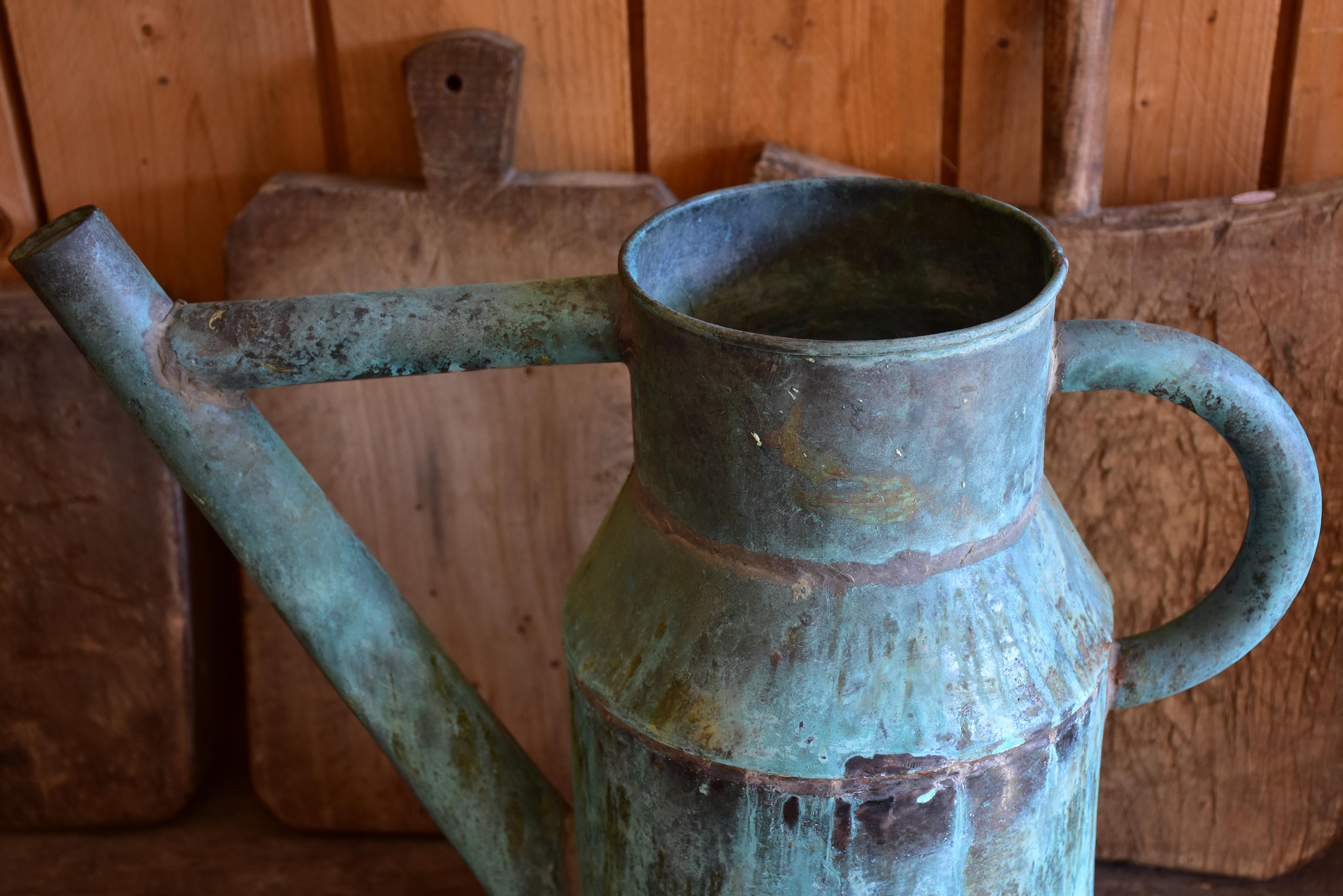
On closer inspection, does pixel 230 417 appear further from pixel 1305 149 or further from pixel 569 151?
pixel 1305 149

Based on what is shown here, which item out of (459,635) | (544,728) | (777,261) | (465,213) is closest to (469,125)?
(465,213)

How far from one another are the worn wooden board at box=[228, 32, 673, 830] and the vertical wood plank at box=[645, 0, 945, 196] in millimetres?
72

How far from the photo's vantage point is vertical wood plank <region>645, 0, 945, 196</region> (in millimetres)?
1106

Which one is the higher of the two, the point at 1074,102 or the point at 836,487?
the point at 1074,102

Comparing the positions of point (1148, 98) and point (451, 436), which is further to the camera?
point (451, 436)

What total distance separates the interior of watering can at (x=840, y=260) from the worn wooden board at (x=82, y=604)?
670mm

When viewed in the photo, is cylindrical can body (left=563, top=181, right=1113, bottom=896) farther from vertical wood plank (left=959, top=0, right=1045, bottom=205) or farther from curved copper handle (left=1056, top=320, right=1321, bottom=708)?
vertical wood plank (left=959, top=0, right=1045, bottom=205)

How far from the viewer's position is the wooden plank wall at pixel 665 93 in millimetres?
1086

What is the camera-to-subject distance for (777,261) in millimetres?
903

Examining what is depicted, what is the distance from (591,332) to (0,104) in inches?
29.8

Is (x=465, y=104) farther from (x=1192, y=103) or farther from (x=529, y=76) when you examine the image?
(x=1192, y=103)

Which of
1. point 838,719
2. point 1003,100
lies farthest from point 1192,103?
point 838,719

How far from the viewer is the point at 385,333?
78 cm

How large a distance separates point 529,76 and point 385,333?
454 millimetres
